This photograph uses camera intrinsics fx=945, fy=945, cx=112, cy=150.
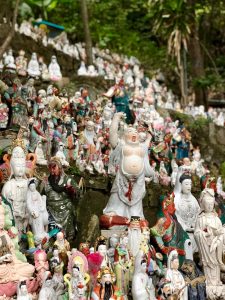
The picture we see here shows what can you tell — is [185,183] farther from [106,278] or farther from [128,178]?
[106,278]

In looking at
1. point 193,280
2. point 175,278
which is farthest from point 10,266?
point 193,280

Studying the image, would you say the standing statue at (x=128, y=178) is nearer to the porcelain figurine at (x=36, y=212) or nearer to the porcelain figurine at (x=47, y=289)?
the porcelain figurine at (x=36, y=212)

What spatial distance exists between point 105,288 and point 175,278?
1290mm

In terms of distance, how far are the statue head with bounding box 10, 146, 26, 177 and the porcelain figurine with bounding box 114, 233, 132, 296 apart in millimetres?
1879

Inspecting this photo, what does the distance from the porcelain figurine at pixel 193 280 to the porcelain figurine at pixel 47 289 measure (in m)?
2.39

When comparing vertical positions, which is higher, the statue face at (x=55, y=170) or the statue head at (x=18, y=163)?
the statue head at (x=18, y=163)

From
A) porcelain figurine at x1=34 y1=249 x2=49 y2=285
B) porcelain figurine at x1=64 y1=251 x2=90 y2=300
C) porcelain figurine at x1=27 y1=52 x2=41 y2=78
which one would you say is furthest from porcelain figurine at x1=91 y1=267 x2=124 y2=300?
porcelain figurine at x1=27 y1=52 x2=41 y2=78

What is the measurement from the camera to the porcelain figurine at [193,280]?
47.7ft

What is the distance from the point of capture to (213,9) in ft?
101

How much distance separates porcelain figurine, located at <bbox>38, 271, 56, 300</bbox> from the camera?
13.1 meters

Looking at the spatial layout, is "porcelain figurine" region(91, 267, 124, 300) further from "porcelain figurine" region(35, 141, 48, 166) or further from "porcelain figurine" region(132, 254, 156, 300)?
"porcelain figurine" region(35, 141, 48, 166)

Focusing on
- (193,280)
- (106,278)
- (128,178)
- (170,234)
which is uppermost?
(128,178)

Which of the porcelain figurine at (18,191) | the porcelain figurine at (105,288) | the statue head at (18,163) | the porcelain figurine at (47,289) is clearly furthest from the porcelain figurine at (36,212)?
the porcelain figurine at (105,288)

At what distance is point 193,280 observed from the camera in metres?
14.7
